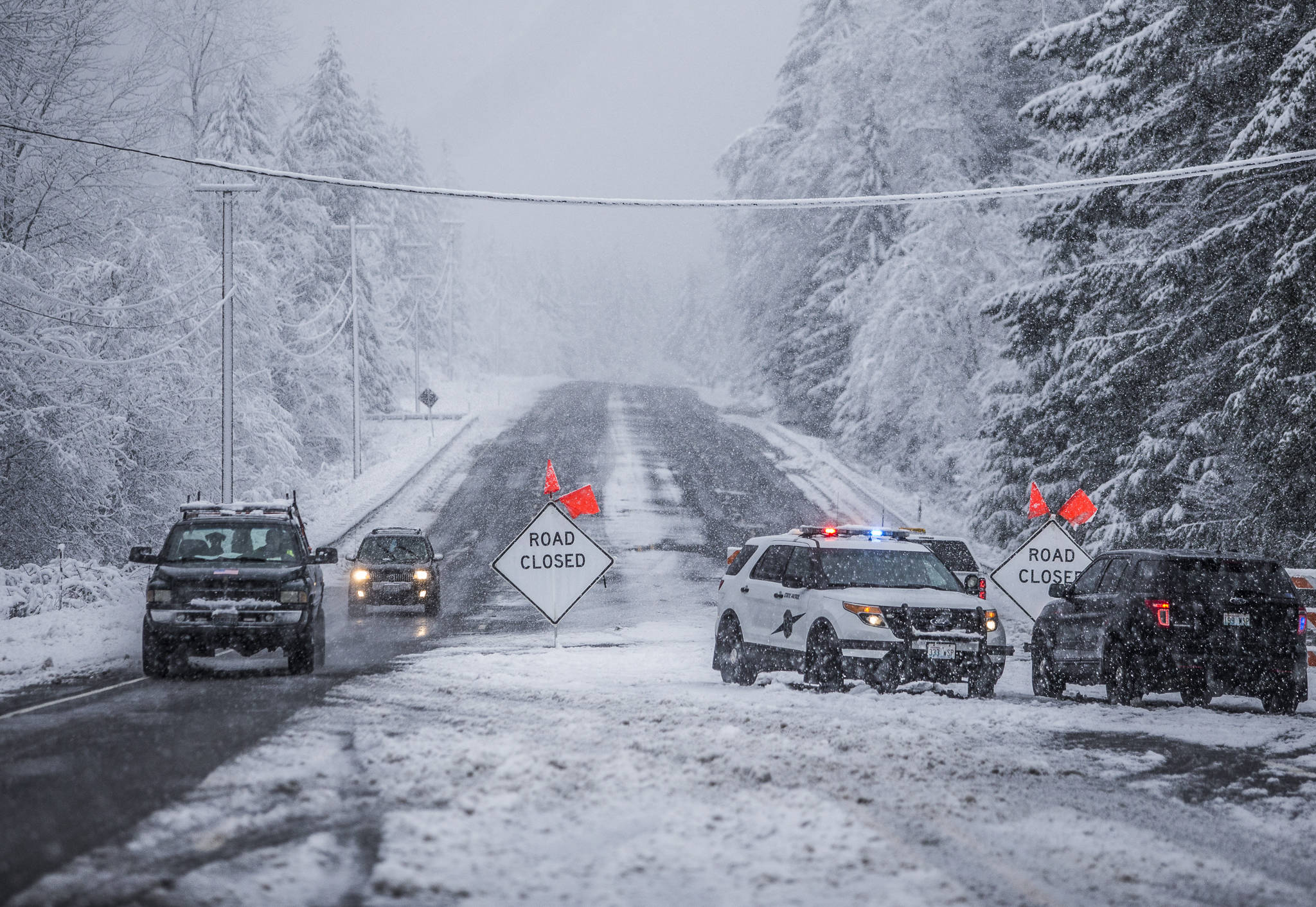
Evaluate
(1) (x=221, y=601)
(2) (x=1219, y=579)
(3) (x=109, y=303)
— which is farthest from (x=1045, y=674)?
(3) (x=109, y=303)

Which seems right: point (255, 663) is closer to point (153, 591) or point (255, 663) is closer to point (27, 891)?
point (153, 591)

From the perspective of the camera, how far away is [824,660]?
13922 mm

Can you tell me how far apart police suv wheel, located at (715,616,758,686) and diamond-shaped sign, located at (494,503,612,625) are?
306 cm

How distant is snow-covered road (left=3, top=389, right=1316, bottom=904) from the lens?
20.9ft

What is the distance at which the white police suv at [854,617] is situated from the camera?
13.9 m

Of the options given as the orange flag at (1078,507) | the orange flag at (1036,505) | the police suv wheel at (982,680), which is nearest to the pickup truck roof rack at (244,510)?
the police suv wheel at (982,680)

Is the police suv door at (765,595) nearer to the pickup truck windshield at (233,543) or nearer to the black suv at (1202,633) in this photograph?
the black suv at (1202,633)

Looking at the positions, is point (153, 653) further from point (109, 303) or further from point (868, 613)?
point (109, 303)

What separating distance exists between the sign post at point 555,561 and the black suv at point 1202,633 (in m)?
6.95

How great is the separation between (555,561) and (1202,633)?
27.6 feet

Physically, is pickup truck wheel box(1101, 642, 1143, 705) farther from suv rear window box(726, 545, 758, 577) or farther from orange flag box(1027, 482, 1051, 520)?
orange flag box(1027, 482, 1051, 520)

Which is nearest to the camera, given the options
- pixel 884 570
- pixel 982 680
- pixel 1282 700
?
pixel 1282 700

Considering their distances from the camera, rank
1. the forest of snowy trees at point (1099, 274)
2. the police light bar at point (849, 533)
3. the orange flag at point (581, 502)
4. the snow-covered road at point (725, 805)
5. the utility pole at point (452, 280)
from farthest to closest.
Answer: the utility pole at point (452, 280) → the orange flag at point (581, 502) → the forest of snowy trees at point (1099, 274) → the police light bar at point (849, 533) → the snow-covered road at point (725, 805)

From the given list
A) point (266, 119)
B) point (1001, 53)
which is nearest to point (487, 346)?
point (266, 119)
